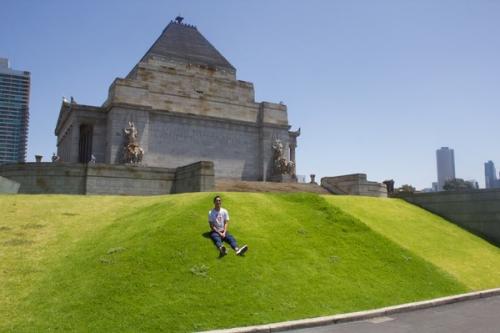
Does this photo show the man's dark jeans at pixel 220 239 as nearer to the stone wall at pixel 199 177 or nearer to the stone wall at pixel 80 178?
the stone wall at pixel 199 177

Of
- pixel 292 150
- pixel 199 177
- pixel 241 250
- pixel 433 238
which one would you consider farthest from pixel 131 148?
pixel 241 250

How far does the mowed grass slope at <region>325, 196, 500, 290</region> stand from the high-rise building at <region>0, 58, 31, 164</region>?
117 m

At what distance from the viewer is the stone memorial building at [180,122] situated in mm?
34928

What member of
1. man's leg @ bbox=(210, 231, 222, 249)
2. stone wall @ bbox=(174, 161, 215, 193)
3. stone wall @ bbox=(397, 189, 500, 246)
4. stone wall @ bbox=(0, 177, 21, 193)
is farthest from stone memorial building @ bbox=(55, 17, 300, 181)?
man's leg @ bbox=(210, 231, 222, 249)

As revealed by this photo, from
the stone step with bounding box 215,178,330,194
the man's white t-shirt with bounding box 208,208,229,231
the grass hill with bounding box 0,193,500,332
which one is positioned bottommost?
the grass hill with bounding box 0,193,500,332

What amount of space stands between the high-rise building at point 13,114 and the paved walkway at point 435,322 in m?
124

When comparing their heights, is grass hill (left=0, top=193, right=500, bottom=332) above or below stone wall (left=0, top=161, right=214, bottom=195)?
below

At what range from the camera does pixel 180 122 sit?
36969 mm

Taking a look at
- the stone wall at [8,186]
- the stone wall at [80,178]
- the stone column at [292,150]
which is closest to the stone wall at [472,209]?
the stone wall at [80,178]

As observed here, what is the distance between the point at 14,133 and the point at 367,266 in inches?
5001

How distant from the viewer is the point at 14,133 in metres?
121

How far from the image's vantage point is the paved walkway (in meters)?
9.59

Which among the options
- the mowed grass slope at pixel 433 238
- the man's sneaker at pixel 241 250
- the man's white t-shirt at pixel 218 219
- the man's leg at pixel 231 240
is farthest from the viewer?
the mowed grass slope at pixel 433 238

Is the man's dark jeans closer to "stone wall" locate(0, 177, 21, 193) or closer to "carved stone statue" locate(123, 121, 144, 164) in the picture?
"stone wall" locate(0, 177, 21, 193)
